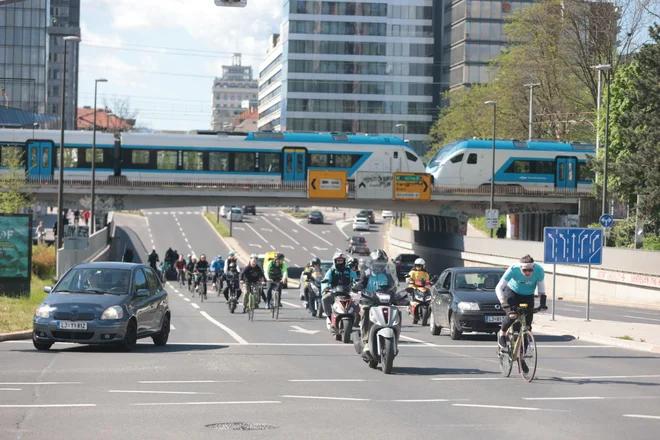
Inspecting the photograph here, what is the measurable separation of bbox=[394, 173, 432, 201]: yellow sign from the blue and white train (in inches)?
68.6

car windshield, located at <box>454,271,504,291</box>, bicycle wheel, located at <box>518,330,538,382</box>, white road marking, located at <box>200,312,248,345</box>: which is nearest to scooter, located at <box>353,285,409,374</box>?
bicycle wheel, located at <box>518,330,538,382</box>

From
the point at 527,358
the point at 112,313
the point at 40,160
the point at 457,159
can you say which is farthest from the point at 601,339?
the point at 457,159

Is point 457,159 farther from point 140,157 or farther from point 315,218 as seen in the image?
point 315,218

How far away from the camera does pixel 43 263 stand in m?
41.4

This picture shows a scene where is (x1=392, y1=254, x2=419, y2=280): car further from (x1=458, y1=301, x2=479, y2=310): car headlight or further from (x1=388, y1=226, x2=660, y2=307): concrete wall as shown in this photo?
(x1=458, y1=301, x2=479, y2=310): car headlight

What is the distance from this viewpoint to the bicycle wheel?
14.0 meters

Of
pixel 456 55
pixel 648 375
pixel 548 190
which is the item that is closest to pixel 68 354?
pixel 648 375

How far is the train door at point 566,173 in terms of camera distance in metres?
67.5

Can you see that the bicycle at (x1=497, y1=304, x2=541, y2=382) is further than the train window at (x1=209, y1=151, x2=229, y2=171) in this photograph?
No

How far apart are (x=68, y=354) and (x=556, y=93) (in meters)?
63.7

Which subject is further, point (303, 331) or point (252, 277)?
point (252, 277)

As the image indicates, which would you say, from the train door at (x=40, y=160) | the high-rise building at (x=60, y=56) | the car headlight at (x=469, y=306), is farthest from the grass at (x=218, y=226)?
the car headlight at (x=469, y=306)

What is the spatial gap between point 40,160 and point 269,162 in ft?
41.1

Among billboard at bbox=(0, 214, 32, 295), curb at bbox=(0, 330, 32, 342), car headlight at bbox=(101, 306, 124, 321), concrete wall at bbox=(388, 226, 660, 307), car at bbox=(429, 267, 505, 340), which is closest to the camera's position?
car headlight at bbox=(101, 306, 124, 321)
